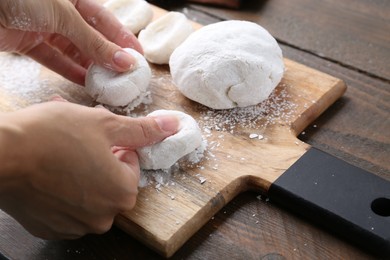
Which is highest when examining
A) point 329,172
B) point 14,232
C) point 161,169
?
point 329,172

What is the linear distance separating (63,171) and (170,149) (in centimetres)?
25

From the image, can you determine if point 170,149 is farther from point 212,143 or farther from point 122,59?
point 122,59

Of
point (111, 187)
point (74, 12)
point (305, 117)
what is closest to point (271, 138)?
point (305, 117)

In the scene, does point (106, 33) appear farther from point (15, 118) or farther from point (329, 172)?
point (329, 172)

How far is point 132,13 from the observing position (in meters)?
1.49

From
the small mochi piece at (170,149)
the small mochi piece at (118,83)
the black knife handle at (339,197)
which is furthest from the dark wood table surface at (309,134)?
the small mochi piece at (118,83)

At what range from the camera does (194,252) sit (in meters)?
0.98

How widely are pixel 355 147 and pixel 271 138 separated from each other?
7.4 inches

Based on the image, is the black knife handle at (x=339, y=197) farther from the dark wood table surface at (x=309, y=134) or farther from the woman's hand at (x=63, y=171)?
the woman's hand at (x=63, y=171)

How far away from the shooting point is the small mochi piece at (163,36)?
1.36 m

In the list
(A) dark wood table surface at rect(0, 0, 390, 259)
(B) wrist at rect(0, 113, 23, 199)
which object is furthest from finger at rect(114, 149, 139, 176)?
(B) wrist at rect(0, 113, 23, 199)

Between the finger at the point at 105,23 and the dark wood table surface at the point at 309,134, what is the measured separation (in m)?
0.36

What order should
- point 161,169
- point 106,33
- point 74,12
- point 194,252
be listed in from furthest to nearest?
point 106,33 → point 74,12 → point 161,169 → point 194,252

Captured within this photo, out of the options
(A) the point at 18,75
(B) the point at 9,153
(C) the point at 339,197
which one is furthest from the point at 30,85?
(C) the point at 339,197
